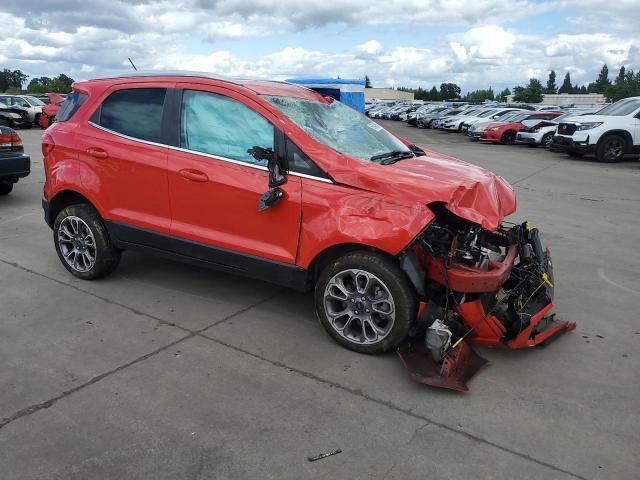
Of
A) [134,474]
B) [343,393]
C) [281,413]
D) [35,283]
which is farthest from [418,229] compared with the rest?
Result: [35,283]

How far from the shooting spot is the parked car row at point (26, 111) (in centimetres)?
2341

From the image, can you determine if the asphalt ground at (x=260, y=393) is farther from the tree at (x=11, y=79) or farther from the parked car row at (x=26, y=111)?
the tree at (x=11, y=79)

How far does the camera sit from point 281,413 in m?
3.19

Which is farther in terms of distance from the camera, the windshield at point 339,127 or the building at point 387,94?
the building at point 387,94

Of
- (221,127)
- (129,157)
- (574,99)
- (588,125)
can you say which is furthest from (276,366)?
(574,99)

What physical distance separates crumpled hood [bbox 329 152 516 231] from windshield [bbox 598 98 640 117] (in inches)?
573

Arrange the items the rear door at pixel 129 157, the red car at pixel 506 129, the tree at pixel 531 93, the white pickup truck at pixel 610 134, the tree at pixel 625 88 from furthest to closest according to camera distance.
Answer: the tree at pixel 531 93 → the tree at pixel 625 88 → the red car at pixel 506 129 → the white pickup truck at pixel 610 134 → the rear door at pixel 129 157

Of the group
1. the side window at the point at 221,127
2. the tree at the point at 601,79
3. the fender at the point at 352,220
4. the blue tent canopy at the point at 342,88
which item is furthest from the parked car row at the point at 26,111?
the tree at the point at 601,79

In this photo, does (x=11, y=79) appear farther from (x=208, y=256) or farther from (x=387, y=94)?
(x=208, y=256)

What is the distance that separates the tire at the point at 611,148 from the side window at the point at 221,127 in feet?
48.9

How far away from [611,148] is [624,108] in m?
1.34

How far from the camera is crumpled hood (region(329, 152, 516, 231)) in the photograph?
12.1 ft

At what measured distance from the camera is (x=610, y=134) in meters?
16.1

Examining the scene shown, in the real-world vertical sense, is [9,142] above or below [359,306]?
above
